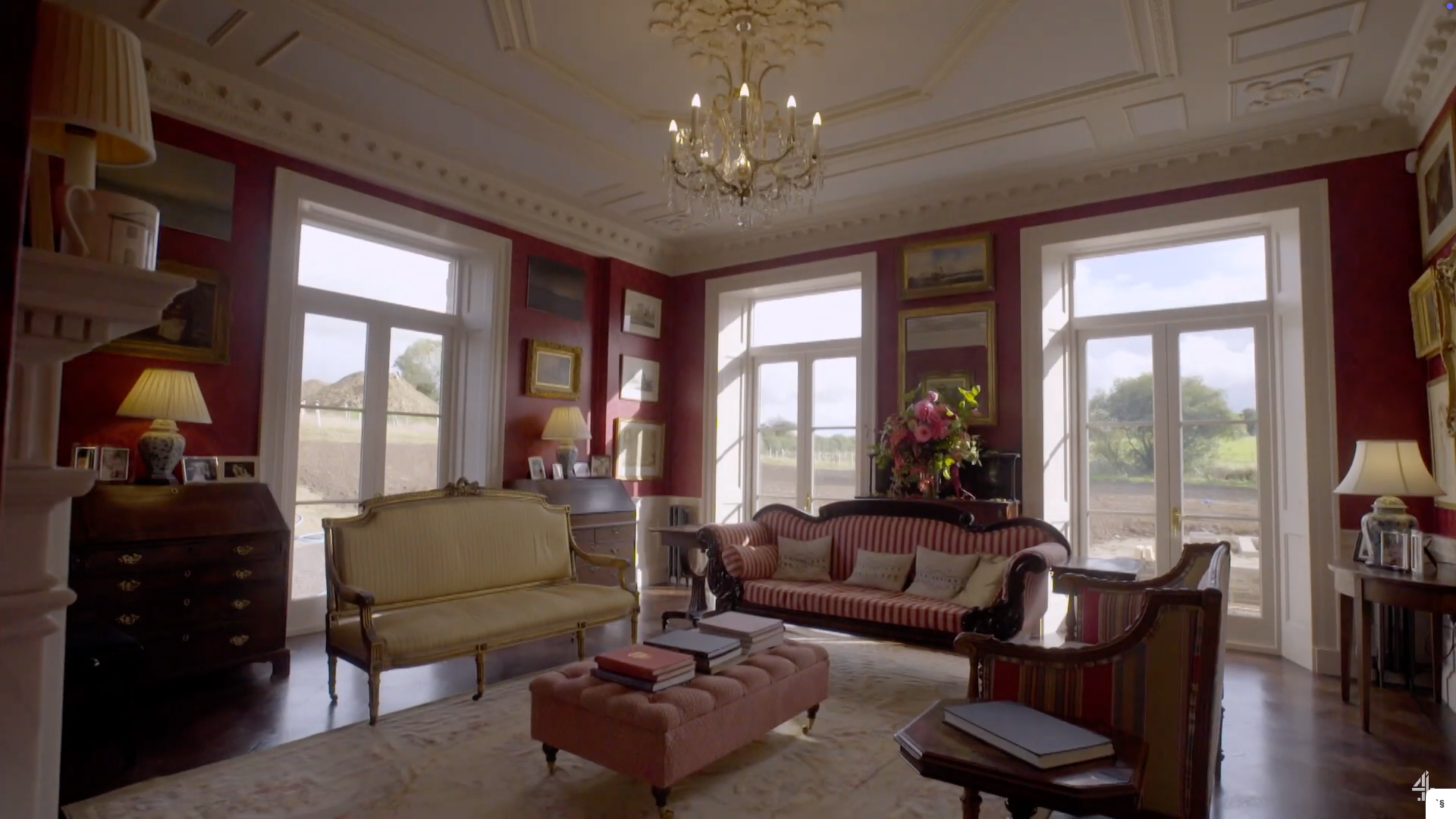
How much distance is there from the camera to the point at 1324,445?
4.75 metres

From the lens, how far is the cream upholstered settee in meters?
3.73

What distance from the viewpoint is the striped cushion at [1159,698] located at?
6.32ft

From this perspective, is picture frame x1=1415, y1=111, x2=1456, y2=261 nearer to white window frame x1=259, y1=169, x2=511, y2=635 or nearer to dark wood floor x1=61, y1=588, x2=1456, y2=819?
dark wood floor x1=61, y1=588, x2=1456, y2=819

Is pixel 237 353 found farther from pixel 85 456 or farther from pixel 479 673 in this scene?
pixel 479 673

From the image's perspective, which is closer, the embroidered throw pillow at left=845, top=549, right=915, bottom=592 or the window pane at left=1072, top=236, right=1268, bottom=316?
the embroidered throw pillow at left=845, top=549, right=915, bottom=592

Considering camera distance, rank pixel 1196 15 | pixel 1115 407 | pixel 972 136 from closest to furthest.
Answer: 1. pixel 1196 15
2. pixel 972 136
3. pixel 1115 407

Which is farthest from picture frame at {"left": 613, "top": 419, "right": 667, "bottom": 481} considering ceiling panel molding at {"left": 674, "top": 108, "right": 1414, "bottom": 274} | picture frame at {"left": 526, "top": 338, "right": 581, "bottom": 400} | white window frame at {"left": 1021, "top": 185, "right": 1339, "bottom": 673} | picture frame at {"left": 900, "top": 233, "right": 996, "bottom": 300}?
white window frame at {"left": 1021, "top": 185, "right": 1339, "bottom": 673}

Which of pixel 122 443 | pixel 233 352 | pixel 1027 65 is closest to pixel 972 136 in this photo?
pixel 1027 65

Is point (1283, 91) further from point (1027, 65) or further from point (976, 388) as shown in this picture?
point (976, 388)

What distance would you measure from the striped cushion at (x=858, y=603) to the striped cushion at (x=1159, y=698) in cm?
221

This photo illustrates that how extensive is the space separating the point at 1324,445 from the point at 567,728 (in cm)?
488

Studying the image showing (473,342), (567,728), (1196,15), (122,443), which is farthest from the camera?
(473,342)

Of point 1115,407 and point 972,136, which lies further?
point 1115,407

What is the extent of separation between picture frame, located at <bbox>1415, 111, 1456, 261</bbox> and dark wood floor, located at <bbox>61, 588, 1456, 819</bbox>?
2555 mm
